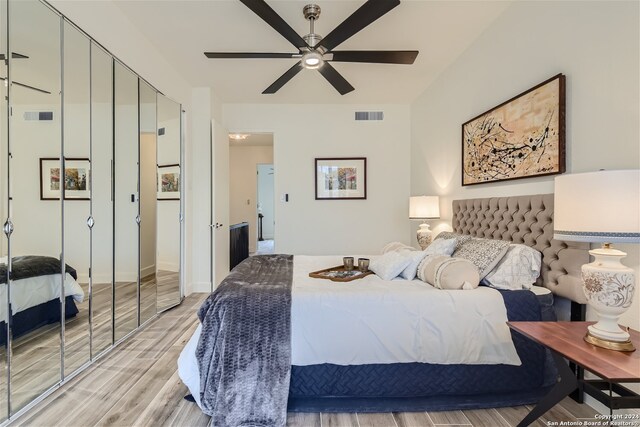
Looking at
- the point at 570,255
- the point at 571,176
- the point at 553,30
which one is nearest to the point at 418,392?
the point at 570,255

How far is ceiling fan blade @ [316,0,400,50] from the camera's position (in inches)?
72.0

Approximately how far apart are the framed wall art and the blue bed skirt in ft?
3.28

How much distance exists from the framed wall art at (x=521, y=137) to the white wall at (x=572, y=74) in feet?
0.20

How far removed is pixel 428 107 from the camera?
13.2ft

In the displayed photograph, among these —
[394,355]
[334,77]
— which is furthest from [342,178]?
[394,355]

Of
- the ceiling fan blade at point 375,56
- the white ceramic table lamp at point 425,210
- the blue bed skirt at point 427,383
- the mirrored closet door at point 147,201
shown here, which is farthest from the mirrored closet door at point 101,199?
the white ceramic table lamp at point 425,210

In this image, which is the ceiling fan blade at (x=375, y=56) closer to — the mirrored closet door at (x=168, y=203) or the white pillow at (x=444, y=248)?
the white pillow at (x=444, y=248)

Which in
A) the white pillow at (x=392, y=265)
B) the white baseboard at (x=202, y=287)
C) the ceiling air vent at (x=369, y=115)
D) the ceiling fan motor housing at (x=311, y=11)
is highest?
the ceiling fan motor housing at (x=311, y=11)

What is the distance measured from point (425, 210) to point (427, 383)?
2240 millimetres

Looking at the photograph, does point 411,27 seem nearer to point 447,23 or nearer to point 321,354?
point 447,23

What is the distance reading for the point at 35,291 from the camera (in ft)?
6.04

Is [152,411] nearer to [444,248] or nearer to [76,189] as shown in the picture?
[76,189]

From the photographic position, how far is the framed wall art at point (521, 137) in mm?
2012

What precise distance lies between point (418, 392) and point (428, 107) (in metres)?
3.43
